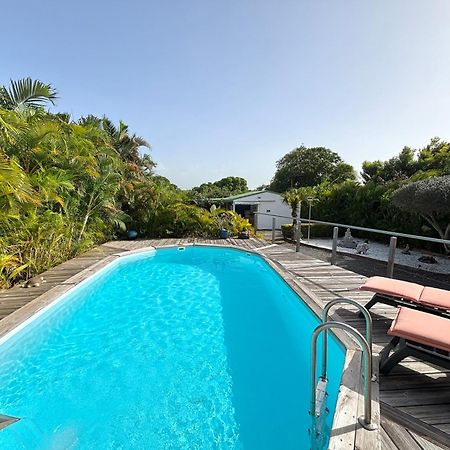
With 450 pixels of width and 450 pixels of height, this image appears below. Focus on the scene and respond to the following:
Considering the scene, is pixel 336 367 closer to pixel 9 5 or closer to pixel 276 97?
pixel 9 5

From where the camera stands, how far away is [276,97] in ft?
36.3

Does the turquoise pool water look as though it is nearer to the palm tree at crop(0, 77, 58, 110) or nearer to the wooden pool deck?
the wooden pool deck

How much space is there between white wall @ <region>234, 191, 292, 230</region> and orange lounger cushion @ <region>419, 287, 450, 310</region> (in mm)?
19322

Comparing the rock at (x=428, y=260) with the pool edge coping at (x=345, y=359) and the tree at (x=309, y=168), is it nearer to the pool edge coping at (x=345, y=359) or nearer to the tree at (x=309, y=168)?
the pool edge coping at (x=345, y=359)

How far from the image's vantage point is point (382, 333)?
3195 mm

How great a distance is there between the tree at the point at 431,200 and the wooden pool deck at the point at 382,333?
19.2 feet

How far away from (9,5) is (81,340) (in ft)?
24.2

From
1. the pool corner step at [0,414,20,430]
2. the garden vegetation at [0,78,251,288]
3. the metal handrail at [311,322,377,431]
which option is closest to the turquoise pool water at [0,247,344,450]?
the pool corner step at [0,414,20,430]

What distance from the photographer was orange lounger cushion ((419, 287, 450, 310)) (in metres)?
2.92

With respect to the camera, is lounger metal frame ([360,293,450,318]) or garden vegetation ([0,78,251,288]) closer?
lounger metal frame ([360,293,450,318])

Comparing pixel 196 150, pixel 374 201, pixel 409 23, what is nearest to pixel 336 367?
pixel 409 23

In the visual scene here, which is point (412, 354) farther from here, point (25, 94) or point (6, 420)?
point (25, 94)

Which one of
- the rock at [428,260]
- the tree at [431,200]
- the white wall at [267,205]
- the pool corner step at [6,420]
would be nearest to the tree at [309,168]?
Answer: the white wall at [267,205]

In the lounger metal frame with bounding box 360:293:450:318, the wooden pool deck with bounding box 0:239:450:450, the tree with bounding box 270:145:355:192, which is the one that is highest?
the tree with bounding box 270:145:355:192
